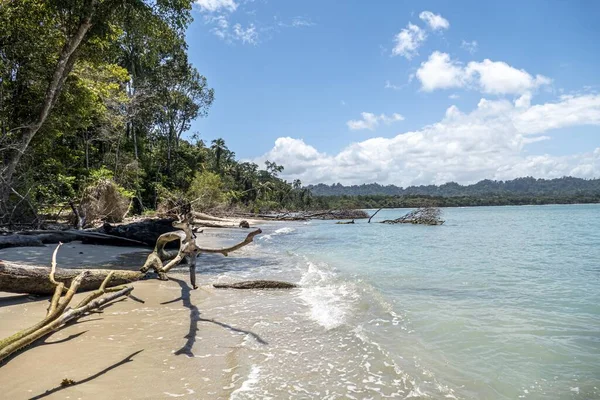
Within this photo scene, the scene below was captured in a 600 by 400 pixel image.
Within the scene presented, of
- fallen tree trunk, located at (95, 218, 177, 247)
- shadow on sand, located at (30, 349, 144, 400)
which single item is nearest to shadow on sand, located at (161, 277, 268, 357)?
shadow on sand, located at (30, 349, 144, 400)

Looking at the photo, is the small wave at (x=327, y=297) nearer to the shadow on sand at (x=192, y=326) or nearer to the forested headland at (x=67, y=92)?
the shadow on sand at (x=192, y=326)

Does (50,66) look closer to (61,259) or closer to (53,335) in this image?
(61,259)

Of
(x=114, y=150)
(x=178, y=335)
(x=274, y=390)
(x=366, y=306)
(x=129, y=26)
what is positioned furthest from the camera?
(x=114, y=150)

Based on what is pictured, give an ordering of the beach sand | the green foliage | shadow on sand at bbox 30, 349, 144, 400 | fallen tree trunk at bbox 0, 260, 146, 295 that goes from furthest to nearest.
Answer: the green foliage → fallen tree trunk at bbox 0, 260, 146, 295 → the beach sand → shadow on sand at bbox 30, 349, 144, 400

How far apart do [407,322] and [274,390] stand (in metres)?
3.68

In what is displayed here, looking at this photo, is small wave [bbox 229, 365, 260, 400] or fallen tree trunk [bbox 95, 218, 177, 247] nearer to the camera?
small wave [bbox 229, 365, 260, 400]

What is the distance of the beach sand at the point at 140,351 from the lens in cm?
385

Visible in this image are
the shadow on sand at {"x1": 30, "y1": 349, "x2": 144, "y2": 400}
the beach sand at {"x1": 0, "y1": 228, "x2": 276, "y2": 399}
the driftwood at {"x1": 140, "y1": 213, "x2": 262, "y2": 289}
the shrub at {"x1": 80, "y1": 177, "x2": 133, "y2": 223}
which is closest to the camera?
the shadow on sand at {"x1": 30, "y1": 349, "x2": 144, "y2": 400}

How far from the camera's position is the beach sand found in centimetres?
385

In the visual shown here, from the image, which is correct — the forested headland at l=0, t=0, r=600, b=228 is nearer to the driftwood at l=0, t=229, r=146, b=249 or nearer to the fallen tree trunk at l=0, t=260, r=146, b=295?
the driftwood at l=0, t=229, r=146, b=249

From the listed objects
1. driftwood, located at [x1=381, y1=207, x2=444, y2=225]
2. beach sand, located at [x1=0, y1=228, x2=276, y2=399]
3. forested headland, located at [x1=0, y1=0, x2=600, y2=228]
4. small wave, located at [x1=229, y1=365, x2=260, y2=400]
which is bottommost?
small wave, located at [x1=229, y1=365, x2=260, y2=400]

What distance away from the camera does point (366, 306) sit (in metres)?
7.96

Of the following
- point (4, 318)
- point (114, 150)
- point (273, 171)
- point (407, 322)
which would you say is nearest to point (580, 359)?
point (407, 322)

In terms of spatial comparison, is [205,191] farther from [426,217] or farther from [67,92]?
[426,217]
